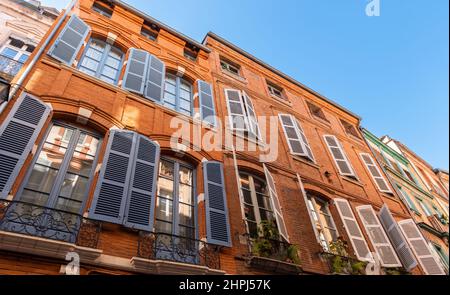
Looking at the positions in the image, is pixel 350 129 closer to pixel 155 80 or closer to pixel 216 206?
pixel 155 80

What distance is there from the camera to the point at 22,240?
138 inches

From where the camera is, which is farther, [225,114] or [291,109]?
[291,109]

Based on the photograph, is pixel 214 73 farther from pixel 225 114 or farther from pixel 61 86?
pixel 61 86

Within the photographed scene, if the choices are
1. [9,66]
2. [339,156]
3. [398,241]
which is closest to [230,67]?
[339,156]

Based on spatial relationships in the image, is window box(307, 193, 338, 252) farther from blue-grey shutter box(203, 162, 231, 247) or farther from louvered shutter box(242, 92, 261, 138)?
blue-grey shutter box(203, 162, 231, 247)

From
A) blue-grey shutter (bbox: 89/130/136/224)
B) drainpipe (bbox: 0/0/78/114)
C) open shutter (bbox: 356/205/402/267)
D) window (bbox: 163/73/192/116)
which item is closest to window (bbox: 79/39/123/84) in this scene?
drainpipe (bbox: 0/0/78/114)

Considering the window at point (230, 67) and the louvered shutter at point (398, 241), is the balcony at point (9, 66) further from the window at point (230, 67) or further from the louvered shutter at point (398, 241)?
the louvered shutter at point (398, 241)

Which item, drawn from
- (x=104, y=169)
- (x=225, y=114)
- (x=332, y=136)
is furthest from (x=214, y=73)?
(x=104, y=169)

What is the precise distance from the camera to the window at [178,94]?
7898 millimetres

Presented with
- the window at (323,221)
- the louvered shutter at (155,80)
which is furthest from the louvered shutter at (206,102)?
the window at (323,221)

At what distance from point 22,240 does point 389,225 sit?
9.52 meters

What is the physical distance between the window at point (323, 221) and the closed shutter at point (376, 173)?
402cm

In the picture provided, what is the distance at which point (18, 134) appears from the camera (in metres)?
4.44
